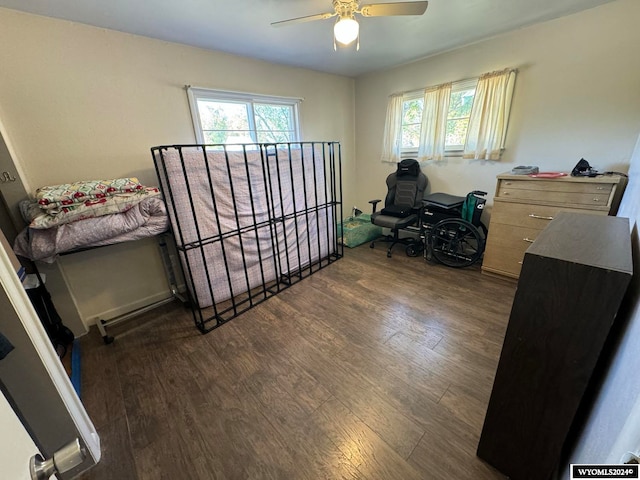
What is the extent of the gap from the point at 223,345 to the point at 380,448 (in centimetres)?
130

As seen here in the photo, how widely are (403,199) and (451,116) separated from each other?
1136mm

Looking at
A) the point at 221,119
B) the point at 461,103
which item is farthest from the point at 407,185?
the point at 221,119

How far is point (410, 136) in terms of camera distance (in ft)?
11.7

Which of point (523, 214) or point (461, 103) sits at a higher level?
point (461, 103)

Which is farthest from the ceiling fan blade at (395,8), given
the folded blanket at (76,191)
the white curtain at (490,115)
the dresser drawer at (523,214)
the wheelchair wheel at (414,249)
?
the wheelchair wheel at (414,249)

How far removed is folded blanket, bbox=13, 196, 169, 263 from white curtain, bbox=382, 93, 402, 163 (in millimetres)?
3044

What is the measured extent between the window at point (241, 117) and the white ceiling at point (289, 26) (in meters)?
0.43

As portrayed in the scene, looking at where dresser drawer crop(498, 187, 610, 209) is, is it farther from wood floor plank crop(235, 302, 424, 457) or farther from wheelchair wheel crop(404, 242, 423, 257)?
wood floor plank crop(235, 302, 424, 457)

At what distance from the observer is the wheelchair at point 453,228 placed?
9.26 ft


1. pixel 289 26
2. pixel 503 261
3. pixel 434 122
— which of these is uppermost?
pixel 289 26

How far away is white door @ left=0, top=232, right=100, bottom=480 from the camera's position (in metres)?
0.97

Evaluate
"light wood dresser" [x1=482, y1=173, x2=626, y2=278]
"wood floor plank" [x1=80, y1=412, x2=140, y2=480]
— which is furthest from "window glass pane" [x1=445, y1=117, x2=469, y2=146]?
"wood floor plank" [x1=80, y1=412, x2=140, y2=480]

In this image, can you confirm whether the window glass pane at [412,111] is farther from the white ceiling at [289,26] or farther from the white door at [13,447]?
the white door at [13,447]

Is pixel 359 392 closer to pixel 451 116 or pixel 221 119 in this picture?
pixel 221 119
